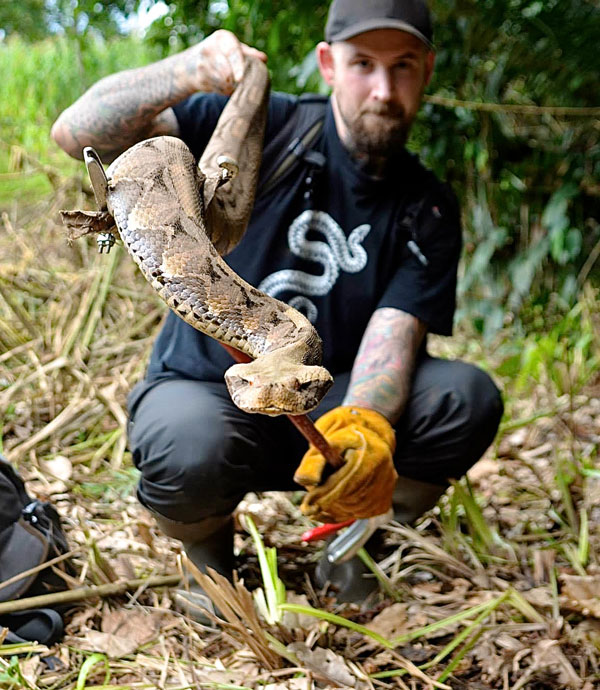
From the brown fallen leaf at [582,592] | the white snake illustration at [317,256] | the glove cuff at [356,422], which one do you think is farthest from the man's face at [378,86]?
the brown fallen leaf at [582,592]

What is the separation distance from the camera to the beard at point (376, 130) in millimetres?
2648

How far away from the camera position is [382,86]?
260cm

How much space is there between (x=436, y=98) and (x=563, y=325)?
1.42m

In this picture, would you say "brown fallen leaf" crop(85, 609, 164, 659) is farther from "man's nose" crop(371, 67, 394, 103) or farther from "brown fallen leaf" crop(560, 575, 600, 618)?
"man's nose" crop(371, 67, 394, 103)

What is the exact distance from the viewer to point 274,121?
9.02 feet

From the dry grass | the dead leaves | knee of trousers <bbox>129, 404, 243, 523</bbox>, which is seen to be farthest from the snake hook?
the dead leaves

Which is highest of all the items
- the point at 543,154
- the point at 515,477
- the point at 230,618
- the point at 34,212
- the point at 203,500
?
the point at 543,154

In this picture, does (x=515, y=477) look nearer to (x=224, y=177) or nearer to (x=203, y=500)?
(x=203, y=500)

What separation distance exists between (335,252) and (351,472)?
937 mm

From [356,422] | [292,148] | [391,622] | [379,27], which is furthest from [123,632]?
[379,27]

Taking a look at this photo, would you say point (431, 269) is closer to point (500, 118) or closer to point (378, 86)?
point (378, 86)

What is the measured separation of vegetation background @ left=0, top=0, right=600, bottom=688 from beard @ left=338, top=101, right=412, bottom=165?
121 cm

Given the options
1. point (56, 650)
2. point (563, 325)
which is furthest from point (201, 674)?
point (563, 325)

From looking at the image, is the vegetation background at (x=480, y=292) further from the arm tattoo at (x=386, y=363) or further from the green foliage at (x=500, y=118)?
the arm tattoo at (x=386, y=363)
